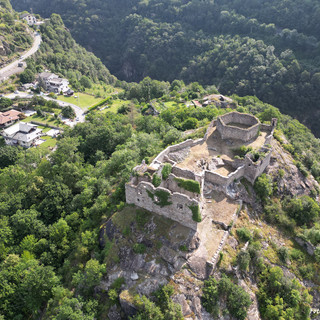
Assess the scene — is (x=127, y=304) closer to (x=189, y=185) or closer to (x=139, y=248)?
(x=139, y=248)

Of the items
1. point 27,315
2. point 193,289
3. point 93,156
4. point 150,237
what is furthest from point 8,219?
point 193,289

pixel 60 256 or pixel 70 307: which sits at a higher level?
pixel 70 307

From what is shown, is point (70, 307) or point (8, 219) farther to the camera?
point (8, 219)

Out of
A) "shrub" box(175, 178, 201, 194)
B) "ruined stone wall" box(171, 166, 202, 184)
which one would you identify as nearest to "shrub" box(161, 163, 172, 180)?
"shrub" box(175, 178, 201, 194)

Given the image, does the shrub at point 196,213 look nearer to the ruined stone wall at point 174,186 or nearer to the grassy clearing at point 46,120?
the ruined stone wall at point 174,186

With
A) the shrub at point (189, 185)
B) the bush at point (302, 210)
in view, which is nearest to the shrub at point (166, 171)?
the shrub at point (189, 185)

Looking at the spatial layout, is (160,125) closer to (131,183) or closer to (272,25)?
(131,183)

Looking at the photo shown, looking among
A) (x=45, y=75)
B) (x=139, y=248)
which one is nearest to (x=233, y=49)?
(x=45, y=75)
